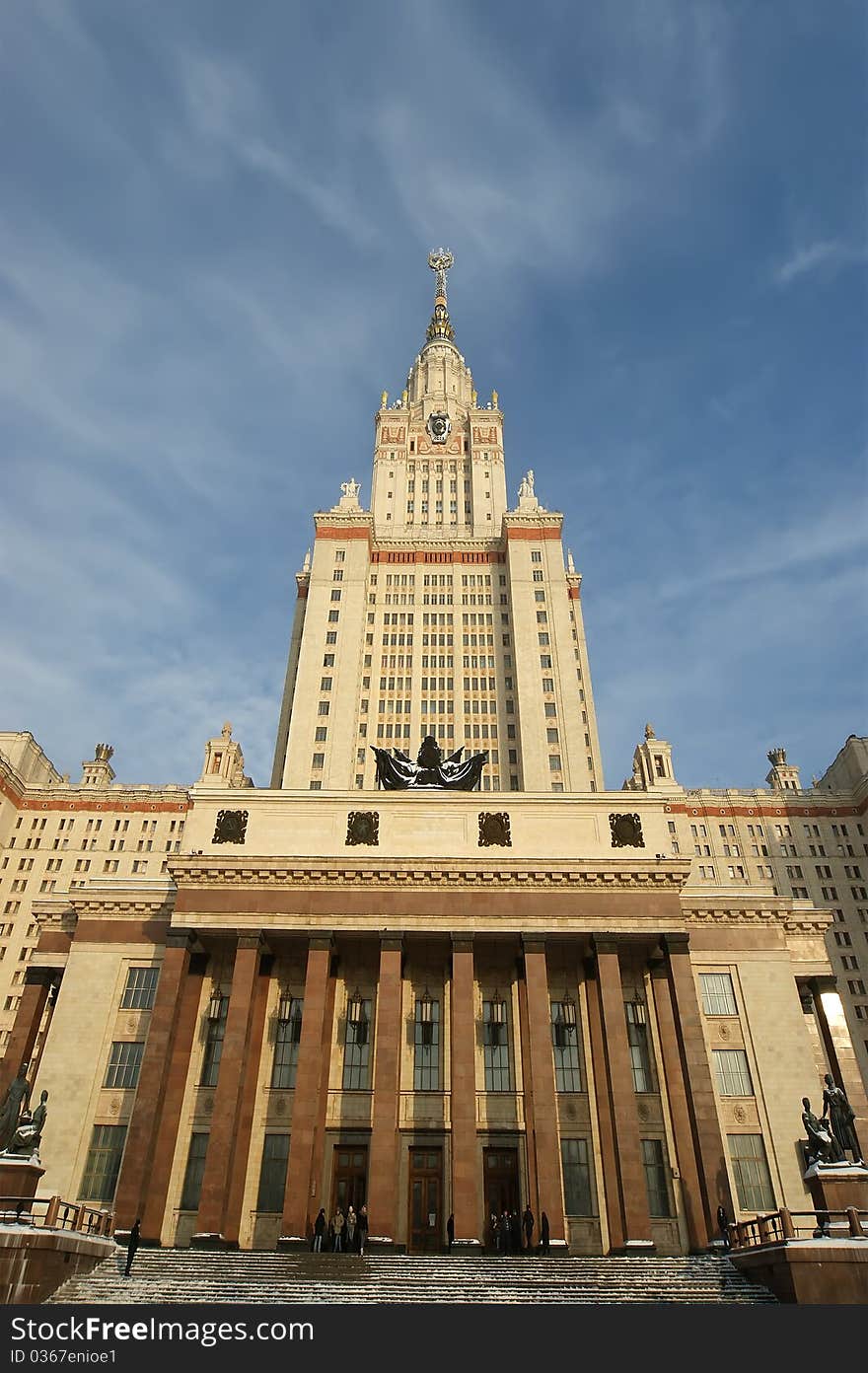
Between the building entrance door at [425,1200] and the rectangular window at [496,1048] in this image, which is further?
the rectangular window at [496,1048]

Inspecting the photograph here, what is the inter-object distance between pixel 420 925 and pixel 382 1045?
5.78 m

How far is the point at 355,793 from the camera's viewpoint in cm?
4909

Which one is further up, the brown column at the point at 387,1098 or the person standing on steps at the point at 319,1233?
the brown column at the point at 387,1098

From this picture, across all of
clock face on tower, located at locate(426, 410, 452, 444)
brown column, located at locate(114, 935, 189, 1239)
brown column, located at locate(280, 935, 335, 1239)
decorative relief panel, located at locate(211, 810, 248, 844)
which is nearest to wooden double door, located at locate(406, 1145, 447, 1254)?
brown column, located at locate(280, 935, 335, 1239)

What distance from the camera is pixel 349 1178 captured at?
41.7 metres

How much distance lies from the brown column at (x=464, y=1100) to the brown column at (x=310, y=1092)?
6.11m

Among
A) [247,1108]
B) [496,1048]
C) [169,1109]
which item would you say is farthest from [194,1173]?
[496,1048]

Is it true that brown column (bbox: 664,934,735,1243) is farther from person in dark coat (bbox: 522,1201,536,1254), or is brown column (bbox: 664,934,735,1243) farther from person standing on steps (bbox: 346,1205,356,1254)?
person standing on steps (bbox: 346,1205,356,1254)

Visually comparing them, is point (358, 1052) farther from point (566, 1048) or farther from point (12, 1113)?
point (12, 1113)

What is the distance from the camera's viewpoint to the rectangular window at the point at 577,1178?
41.1m

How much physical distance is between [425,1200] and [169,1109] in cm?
1234

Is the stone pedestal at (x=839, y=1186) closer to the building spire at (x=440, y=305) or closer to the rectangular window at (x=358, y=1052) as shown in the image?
the rectangular window at (x=358, y=1052)

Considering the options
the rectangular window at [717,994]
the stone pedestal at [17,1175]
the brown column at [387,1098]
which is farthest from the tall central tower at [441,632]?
the stone pedestal at [17,1175]

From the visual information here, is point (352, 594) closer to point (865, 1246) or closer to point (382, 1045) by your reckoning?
point (382, 1045)
